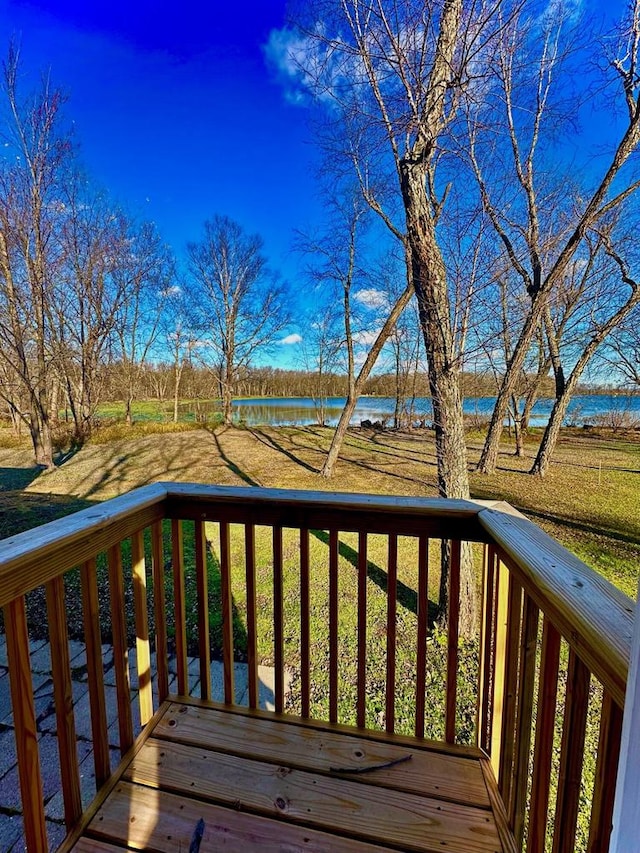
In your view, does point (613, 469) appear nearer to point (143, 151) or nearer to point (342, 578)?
point (342, 578)

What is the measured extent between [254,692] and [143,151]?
9.16 meters

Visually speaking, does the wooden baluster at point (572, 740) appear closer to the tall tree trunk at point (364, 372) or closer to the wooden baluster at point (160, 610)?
the wooden baluster at point (160, 610)

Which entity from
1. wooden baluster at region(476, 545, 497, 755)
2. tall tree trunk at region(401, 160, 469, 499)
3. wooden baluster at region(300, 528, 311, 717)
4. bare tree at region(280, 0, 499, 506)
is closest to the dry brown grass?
tall tree trunk at region(401, 160, 469, 499)

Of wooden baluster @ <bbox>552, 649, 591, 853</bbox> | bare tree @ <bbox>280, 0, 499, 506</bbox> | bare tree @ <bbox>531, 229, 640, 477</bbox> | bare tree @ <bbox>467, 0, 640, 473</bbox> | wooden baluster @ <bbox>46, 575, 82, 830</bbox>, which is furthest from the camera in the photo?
bare tree @ <bbox>531, 229, 640, 477</bbox>

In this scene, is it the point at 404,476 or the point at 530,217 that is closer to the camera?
the point at 530,217

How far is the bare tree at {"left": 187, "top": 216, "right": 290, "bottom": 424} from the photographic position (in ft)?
45.6

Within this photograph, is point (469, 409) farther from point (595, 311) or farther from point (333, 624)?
point (333, 624)

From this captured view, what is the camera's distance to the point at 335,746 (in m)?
1.27

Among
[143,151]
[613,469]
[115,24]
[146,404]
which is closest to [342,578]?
[115,24]

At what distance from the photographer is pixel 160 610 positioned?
4.73 ft

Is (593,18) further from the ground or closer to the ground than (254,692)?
further from the ground

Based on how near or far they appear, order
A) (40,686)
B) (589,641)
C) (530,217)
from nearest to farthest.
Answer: (589,641) → (40,686) → (530,217)

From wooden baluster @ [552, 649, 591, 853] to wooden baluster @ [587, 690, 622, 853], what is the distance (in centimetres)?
11

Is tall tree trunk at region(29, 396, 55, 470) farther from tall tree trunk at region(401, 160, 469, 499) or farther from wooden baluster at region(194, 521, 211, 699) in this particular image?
tall tree trunk at region(401, 160, 469, 499)
